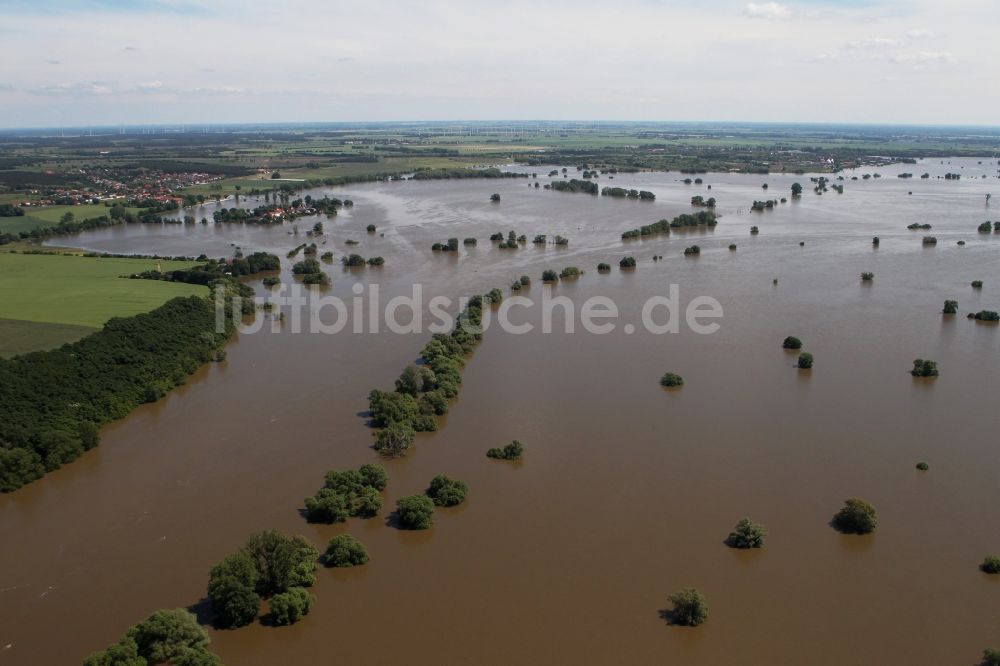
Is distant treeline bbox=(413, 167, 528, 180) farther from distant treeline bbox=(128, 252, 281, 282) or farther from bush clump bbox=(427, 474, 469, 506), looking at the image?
bush clump bbox=(427, 474, 469, 506)

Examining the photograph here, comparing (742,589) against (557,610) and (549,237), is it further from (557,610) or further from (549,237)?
(549,237)

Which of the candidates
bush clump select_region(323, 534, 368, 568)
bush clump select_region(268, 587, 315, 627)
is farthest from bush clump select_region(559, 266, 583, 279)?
bush clump select_region(268, 587, 315, 627)

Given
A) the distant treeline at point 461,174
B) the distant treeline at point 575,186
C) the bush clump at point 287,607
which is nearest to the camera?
the bush clump at point 287,607

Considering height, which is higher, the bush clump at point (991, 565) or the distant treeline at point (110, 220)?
the distant treeline at point (110, 220)

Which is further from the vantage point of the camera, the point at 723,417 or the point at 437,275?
the point at 437,275

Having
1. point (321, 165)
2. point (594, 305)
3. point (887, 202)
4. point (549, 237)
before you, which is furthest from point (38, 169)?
point (887, 202)

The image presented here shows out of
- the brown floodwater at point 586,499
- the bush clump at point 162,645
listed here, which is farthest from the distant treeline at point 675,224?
the bush clump at point 162,645

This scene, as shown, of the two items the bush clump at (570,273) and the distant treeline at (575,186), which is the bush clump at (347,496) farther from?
the distant treeline at (575,186)
